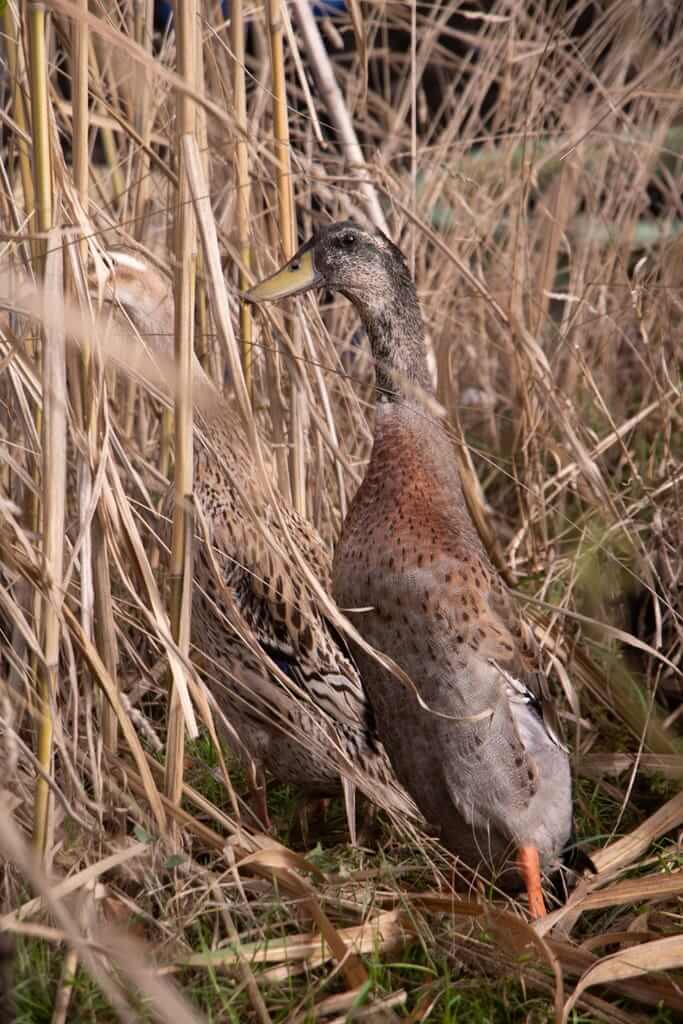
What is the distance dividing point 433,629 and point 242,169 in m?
0.97

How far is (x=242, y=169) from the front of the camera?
2.48 m

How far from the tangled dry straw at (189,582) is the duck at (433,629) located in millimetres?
118

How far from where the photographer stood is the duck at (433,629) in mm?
2443

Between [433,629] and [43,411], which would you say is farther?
[433,629]

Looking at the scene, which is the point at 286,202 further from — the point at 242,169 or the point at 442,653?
the point at 442,653

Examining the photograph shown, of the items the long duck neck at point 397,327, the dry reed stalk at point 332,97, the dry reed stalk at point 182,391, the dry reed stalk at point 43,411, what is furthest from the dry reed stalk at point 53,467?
the dry reed stalk at point 332,97

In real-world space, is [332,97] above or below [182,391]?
above

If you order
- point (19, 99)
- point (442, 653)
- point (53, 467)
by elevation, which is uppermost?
point (19, 99)

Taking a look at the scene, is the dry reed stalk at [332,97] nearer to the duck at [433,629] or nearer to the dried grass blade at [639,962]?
the duck at [433,629]

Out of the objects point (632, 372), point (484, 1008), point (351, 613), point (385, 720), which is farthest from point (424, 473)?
point (632, 372)

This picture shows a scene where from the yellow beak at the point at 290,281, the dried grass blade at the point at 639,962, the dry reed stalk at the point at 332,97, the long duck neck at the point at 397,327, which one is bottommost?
the dried grass blade at the point at 639,962

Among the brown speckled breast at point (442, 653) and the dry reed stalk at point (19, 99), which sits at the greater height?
the dry reed stalk at point (19, 99)

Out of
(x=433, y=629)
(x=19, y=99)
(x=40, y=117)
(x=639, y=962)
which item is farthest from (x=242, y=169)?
(x=639, y=962)

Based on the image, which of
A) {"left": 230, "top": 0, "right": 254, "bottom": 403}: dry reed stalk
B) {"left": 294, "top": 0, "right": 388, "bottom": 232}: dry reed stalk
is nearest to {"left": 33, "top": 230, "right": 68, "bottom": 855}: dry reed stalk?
{"left": 230, "top": 0, "right": 254, "bottom": 403}: dry reed stalk
